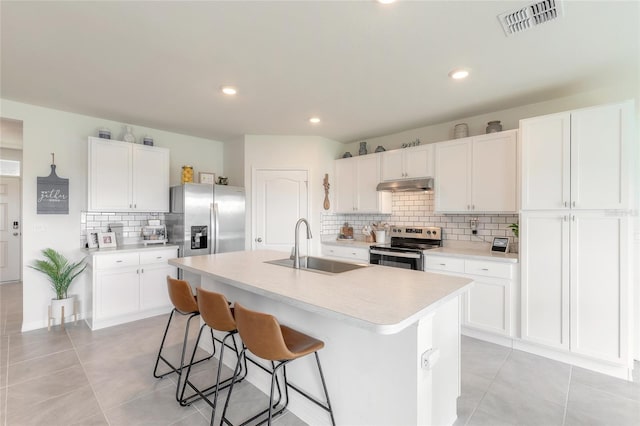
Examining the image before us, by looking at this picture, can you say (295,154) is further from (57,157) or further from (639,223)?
(639,223)

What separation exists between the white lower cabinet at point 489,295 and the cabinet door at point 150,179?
386 centimetres

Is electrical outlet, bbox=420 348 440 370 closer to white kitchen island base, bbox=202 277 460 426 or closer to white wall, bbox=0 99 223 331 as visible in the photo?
white kitchen island base, bbox=202 277 460 426

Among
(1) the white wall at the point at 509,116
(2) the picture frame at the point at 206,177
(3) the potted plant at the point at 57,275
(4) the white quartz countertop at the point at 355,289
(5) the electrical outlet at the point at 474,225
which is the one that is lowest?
(3) the potted plant at the point at 57,275

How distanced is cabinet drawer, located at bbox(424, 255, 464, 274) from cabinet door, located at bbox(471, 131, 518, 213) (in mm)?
655

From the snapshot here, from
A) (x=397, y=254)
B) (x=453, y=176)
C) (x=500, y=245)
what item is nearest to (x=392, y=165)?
(x=453, y=176)

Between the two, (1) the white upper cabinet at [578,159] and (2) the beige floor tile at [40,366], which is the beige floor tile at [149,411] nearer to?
(2) the beige floor tile at [40,366]

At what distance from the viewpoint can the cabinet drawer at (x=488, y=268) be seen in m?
3.02

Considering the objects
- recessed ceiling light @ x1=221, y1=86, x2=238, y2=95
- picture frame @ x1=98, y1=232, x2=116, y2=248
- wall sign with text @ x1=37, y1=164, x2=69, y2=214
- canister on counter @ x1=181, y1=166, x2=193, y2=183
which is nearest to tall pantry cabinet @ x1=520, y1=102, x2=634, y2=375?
recessed ceiling light @ x1=221, y1=86, x2=238, y2=95

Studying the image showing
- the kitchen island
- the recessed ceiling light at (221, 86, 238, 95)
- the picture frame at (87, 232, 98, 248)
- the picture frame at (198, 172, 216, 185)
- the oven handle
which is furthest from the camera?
the picture frame at (198, 172, 216, 185)

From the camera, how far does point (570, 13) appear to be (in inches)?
72.2

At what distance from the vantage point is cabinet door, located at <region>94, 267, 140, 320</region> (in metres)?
3.46

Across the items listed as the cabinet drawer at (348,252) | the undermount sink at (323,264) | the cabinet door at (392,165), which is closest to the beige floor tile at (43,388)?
the undermount sink at (323,264)

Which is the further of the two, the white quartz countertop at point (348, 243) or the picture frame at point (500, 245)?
the white quartz countertop at point (348, 243)

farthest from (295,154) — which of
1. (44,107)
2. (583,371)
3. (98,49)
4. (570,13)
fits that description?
(583,371)
